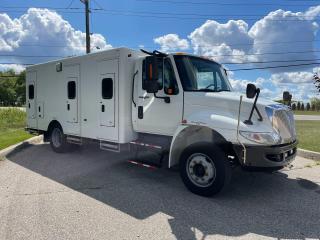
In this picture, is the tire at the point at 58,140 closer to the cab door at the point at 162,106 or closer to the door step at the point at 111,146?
the door step at the point at 111,146

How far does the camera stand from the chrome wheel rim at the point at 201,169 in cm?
573

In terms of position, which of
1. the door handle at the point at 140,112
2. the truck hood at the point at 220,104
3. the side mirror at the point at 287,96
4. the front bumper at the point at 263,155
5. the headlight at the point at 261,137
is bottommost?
the front bumper at the point at 263,155

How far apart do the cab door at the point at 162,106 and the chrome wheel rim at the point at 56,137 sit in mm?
3584

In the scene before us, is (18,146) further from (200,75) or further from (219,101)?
(219,101)

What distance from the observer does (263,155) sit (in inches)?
207

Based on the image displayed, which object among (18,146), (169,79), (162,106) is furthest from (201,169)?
(18,146)

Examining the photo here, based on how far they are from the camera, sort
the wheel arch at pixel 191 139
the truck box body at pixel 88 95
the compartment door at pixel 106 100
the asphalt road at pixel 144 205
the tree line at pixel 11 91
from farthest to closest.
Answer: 1. the tree line at pixel 11 91
2. the compartment door at pixel 106 100
3. the truck box body at pixel 88 95
4. the wheel arch at pixel 191 139
5. the asphalt road at pixel 144 205

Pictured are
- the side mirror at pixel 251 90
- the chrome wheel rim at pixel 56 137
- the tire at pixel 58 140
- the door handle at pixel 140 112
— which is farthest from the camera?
the chrome wheel rim at pixel 56 137

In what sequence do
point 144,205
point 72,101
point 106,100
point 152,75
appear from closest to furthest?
point 144,205 < point 152,75 < point 106,100 < point 72,101

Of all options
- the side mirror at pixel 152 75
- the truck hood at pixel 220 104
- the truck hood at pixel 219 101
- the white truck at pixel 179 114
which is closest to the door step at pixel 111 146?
the white truck at pixel 179 114

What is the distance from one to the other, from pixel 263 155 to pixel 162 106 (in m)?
2.27

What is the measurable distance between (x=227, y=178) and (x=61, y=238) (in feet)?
9.38

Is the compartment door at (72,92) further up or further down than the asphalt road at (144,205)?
further up

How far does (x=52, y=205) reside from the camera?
5.28m
